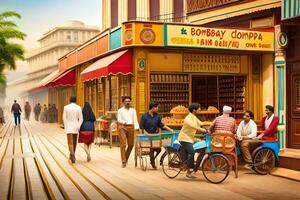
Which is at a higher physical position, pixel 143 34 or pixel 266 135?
pixel 143 34

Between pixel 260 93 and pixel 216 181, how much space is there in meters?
11.5

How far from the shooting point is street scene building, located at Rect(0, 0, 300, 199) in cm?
1094

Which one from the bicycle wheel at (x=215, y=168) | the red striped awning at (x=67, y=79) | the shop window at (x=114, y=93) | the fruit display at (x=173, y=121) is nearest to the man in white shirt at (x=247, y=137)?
the bicycle wheel at (x=215, y=168)

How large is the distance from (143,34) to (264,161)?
8257 millimetres

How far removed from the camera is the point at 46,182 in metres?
10.9

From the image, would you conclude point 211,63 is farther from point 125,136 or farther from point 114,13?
point 114,13

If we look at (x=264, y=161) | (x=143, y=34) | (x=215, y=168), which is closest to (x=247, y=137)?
(x=264, y=161)

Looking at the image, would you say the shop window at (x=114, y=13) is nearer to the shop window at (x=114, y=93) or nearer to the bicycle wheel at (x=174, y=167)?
the shop window at (x=114, y=93)

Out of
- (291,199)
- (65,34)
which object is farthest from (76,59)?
(65,34)

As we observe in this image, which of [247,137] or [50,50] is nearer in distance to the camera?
[247,137]

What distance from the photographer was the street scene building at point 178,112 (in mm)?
10938

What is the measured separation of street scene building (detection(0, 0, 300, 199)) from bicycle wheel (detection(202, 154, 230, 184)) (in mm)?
20

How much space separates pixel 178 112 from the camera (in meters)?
18.8

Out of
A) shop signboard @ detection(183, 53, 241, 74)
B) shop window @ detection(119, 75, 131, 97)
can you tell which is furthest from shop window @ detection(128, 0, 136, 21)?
shop signboard @ detection(183, 53, 241, 74)
